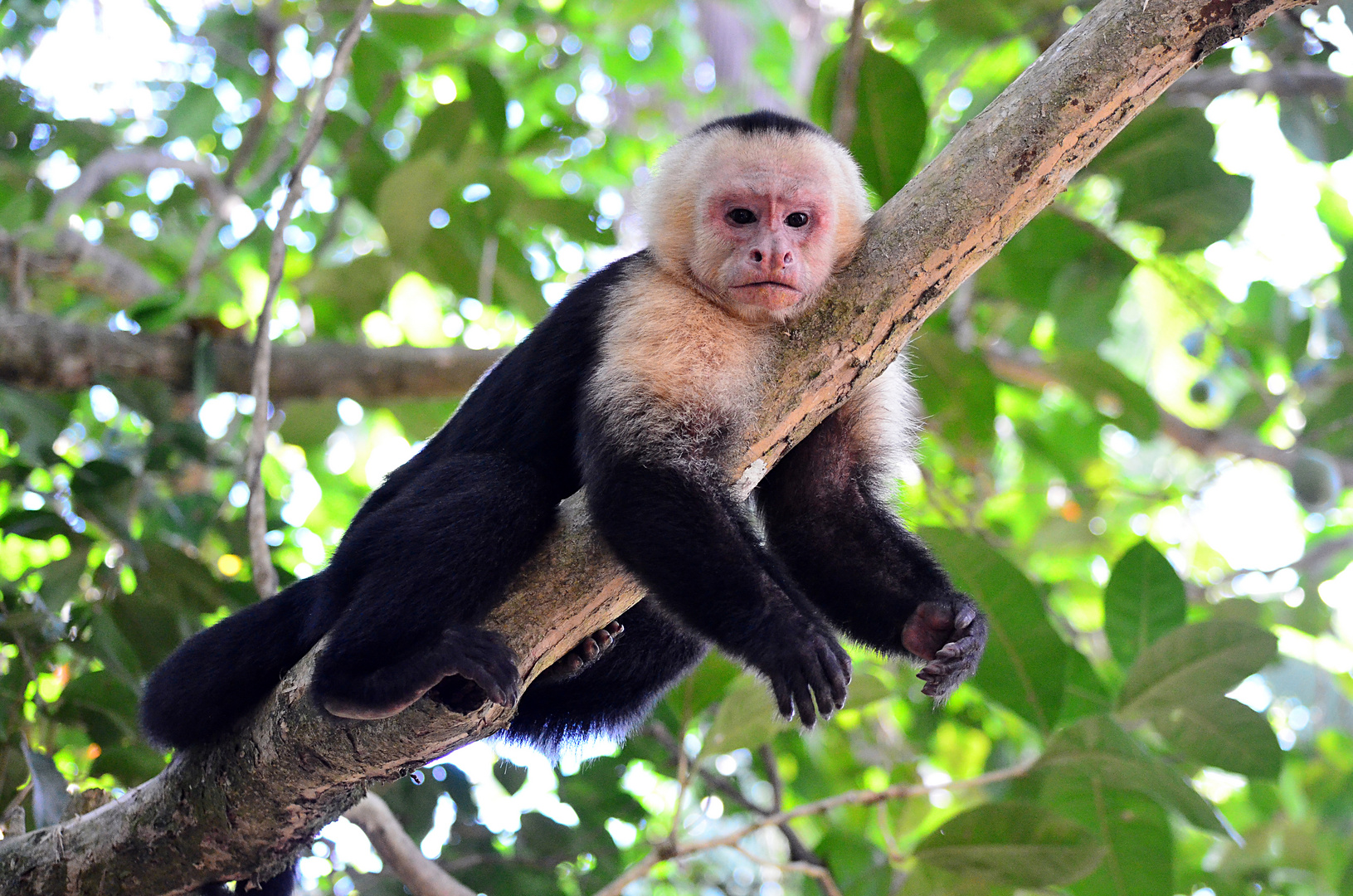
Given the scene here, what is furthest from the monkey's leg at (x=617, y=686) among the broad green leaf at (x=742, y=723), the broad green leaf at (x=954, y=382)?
the broad green leaf at (x=954, y=382)

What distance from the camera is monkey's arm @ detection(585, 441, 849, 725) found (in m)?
1.71

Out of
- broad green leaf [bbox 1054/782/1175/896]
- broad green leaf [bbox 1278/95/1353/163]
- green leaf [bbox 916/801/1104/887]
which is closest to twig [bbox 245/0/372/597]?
green leaf [bbox 916/801/1104/887]

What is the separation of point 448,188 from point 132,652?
6.02 ft

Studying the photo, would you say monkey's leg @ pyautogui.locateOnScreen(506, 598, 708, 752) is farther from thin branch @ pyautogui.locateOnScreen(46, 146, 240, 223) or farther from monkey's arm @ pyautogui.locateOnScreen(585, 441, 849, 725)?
thin branch @ pyautogui.locateOnScreen(46, 146, 240, 223)

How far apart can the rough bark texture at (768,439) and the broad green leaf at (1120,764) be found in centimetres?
108

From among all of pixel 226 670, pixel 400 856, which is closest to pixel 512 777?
pixel 400 856

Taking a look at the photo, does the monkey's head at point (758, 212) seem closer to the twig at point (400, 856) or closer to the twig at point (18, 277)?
the twig at point (400, 856)

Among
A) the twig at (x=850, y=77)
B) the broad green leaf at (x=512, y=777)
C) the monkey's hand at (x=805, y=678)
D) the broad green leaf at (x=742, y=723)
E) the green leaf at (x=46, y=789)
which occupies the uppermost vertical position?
the twig at (x=850, y=77)

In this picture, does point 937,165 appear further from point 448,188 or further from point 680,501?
point 448,188

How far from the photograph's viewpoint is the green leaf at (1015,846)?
7.55 feet

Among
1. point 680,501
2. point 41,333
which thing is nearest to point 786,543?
point 680,501

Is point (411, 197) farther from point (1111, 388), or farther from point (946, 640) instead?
point (1111, 388)

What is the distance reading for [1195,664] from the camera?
2523 millimetres

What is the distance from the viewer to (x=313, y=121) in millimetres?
2672
